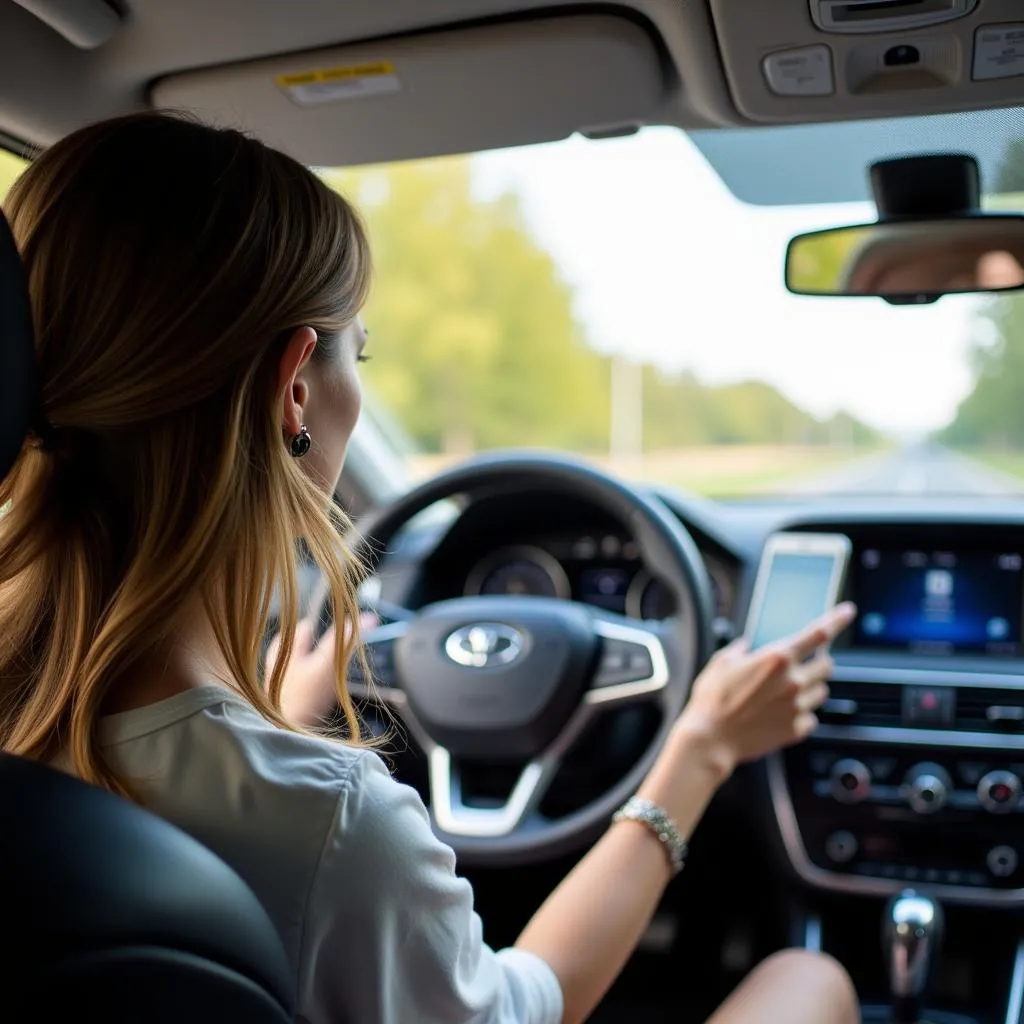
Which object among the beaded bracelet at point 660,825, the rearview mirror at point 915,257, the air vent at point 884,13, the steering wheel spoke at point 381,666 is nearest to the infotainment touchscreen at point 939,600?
the rearview mirror at point 915,257

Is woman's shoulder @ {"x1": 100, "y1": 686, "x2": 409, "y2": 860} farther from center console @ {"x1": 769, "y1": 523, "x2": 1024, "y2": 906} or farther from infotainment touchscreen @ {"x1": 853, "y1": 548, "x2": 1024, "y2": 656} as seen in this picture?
infotainment touchscreen @ {"x1": 853, "y1": 548, "x2": 1024, "y2": 656}

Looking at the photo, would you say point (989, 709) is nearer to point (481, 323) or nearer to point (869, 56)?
point (869, 56)

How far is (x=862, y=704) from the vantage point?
2.42m

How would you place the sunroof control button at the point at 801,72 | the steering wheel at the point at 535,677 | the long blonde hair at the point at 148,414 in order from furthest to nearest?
the steering wheel at the point at 535,677
the sunroof control button at the point at 801,72
the long blonde hair at the point at 148,414

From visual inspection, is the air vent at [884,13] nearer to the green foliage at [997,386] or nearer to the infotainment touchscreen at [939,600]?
the infotainment touchscreen at [939,600]

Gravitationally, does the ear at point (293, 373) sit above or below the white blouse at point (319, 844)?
above

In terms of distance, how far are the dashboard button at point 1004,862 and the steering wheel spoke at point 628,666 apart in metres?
0.71

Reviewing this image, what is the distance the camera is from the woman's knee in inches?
73.4

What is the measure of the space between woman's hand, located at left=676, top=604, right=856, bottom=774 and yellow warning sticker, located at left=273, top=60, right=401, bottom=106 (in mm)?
996

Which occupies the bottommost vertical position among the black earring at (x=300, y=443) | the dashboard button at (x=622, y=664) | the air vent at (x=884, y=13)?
the dashboard button at (x=622, y=664)

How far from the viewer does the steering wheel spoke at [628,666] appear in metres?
2.19

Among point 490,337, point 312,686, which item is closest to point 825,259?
point 312,686

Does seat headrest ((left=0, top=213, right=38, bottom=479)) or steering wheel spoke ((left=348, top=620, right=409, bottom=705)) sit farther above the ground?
seat headrest ((left=0, top=213, right=38, bottom=479))

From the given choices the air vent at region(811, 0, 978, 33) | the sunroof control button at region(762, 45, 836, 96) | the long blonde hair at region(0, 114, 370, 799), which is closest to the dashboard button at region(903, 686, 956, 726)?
the sunroof control button at region(762, 45, 836, 96)
